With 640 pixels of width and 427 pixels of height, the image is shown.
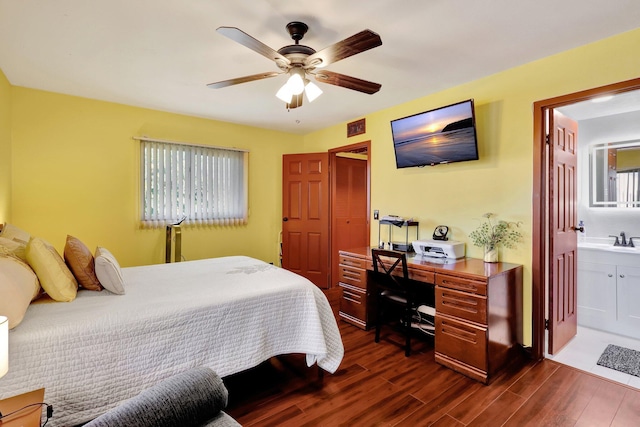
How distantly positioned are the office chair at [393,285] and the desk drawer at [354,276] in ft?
0.41

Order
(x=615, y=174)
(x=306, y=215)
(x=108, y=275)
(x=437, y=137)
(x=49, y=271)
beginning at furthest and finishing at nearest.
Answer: (x=306, y=215) → (x=615, y=174) → (x=437, y=137) → (x=108, y=275) → (x=49, y=271)

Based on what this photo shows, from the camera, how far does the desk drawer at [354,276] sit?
3.14 meters

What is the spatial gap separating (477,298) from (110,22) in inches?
125

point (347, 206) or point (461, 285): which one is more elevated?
point (347, 206)

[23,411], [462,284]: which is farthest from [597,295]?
[23,411]

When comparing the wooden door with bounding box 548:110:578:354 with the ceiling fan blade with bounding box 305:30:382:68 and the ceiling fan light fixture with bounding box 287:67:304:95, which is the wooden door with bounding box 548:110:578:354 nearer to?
the ceiling fan blade with bounding box 305:30:382:68

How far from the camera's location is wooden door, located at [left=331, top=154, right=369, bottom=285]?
15.3ft

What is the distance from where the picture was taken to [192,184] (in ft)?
13.4

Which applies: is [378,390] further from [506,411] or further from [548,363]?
[548,363]

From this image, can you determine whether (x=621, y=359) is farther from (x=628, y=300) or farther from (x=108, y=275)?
(x=108, y=275)

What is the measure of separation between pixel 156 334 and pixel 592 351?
3.47 meters

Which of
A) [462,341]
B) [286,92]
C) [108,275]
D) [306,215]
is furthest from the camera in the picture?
[306,215]

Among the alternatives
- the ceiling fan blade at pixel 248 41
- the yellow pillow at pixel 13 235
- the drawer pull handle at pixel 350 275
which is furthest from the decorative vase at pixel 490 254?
the yellow pillow at pixel 13 235

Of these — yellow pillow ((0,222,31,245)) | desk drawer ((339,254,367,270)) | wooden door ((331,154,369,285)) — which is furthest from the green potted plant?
yellow pillow ((0,222,31,245))
